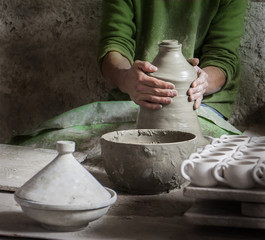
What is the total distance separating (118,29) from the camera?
2.68m

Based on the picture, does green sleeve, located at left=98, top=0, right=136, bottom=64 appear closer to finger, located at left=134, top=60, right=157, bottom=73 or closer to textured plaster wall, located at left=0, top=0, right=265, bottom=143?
textured plaster wall, located at left=0, top=0, right=265, bottom=143

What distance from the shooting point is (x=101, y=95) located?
316 centimetres

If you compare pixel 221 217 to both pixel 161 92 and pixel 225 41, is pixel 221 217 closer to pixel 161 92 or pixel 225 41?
pixel 161 92

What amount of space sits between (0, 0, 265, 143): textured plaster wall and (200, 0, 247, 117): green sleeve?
0.96ft

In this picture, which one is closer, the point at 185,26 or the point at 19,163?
the point at 19,163

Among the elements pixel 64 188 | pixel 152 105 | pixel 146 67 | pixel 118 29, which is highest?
pixel 118 29

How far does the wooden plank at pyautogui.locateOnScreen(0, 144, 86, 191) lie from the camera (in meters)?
1.61

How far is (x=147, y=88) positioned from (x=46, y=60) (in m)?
1.38

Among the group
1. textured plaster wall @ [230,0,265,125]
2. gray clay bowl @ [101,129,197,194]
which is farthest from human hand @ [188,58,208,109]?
textured plaster wall @ [230,0,265,125]

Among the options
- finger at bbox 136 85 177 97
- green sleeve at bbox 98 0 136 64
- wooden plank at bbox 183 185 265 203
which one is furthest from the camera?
green sleeve at bbox 98 0 136 64

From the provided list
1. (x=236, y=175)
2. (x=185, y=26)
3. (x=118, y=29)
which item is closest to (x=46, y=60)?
(x=118, y=29)

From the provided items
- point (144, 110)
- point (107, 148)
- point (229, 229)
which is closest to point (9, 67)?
point (144, 110)

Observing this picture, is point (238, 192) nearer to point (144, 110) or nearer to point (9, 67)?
point (144, 110)

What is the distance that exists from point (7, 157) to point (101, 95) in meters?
1.32
